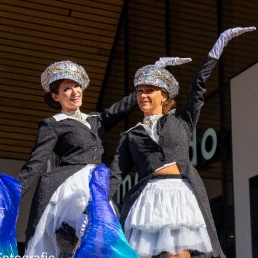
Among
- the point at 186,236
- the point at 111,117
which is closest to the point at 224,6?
the point at 111,117

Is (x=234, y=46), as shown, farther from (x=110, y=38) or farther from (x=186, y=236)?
(x=186, y=236)

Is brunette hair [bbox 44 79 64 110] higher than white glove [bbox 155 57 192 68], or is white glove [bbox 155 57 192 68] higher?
white glove [bbox 155 57 192 68]

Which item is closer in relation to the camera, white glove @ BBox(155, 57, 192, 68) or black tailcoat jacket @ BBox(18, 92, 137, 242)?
black tailcoat jacket @ BBox(18, 92, 137, 242)

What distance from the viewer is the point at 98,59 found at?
499 inches

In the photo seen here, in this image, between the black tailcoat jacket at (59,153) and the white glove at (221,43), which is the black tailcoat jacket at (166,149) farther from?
the black tailcoat jacket at (59,153)

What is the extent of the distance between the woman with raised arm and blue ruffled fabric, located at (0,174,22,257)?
0.53m

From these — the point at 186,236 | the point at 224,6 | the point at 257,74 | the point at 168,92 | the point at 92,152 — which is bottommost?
the point at 186,236

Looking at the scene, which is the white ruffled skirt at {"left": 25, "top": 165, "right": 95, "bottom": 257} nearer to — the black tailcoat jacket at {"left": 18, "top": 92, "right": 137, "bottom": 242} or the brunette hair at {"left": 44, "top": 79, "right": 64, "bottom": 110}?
the black tailcoat jacket at {"left": 18, "top": 92, "right": 137, "bottom": 242}

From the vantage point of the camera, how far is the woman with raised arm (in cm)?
425

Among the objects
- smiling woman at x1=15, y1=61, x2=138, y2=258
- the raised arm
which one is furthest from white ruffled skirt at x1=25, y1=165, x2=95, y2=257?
the raised arm

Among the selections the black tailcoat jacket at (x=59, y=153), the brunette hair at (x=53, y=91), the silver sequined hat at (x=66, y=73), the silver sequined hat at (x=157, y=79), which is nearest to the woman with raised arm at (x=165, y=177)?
the silver sequined hat at (x=157, y=79)

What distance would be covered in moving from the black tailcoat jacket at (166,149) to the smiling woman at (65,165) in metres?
0.13

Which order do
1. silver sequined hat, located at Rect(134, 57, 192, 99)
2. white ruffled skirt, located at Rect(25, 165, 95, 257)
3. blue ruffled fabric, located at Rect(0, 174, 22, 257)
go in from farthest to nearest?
1. silver sequined hat, located at Rect(134, 57, 192, 99)
2. white ruffled skirt, located at Rect(25, 165, 95, 257)
3. blue ruffled fabric, located at Rect(0, 174, 22, 257)

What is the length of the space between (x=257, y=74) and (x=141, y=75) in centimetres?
504
